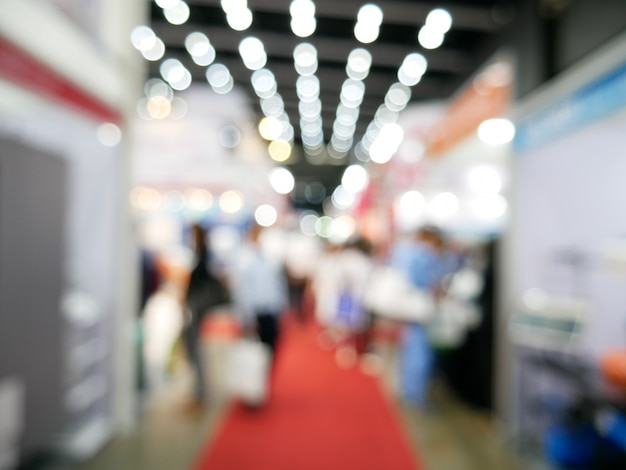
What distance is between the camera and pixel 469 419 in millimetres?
4602

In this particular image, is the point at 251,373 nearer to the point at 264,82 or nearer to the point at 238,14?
the point at 238,14

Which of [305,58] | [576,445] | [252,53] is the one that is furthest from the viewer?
[305,58]

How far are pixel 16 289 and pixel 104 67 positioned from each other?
5.81ft

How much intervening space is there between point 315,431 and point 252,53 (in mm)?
6462

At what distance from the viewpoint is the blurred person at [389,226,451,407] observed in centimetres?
485

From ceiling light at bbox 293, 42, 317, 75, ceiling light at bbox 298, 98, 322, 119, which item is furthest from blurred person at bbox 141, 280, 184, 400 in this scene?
ceiling light at bbox 298, 98, 322, 119

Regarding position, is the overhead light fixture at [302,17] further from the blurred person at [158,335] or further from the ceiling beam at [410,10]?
the blurred person at [158,335]

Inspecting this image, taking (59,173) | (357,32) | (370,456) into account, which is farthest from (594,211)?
(357,32)

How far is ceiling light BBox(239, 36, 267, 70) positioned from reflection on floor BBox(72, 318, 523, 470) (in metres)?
5.29

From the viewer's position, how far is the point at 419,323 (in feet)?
16.0

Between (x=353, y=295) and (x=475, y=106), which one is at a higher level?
(x=475, y=106)

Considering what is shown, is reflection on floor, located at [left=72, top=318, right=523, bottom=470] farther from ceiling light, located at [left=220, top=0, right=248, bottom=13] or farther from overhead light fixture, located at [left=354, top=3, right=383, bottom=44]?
overhead light fixture, located at [left=354, top=3, right=383, bottom=44]

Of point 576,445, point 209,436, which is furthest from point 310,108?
point 576,445

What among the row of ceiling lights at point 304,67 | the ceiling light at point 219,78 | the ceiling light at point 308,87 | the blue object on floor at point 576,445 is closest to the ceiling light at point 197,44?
the row of ceiling lights at point 304,67
